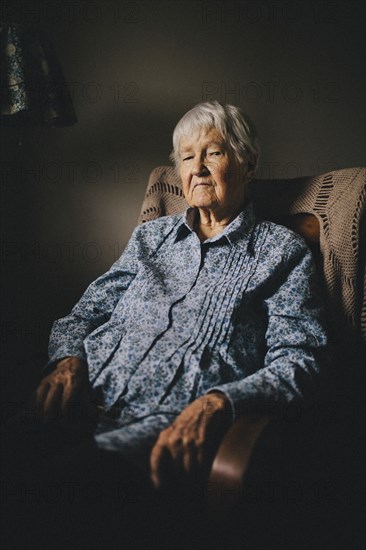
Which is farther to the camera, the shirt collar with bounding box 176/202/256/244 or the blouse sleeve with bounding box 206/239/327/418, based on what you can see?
the shirt collar with bounding box 176/202/256/244

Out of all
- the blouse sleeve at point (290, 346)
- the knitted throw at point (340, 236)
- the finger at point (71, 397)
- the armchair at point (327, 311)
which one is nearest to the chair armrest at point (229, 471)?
the armchair at point (327, 311)

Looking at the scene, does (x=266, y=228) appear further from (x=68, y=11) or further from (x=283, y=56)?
(x=68, y=11)

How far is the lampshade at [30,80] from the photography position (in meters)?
1.58

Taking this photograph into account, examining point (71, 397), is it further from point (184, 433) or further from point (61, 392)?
point (184, 433)

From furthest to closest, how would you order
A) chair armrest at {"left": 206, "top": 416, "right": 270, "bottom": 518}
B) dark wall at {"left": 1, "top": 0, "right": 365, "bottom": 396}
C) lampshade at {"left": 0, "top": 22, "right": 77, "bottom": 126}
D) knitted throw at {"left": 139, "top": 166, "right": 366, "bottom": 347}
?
dark wall at {"left": 1, "top": 0, "right": 365, "bottom": 396} → lampshade at {"left": 0, "top": 22, "right": 77, "bottom": 126} → knitted throw at {"left": 139, "top": 166, "right": 366, "bottom": 347} → chair armrest at {"left": 206, "top": 416, "right": 270, "bottom": 518}

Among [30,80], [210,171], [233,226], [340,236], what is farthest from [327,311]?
[30,80]

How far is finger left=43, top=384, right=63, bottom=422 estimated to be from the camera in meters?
1.09

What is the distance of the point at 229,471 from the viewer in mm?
793

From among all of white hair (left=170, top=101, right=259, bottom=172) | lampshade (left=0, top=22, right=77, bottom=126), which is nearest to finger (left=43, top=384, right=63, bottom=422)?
white hair (left=170, top=101, right=259, bottom=172)

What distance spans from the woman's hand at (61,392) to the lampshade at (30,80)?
3.06 feet

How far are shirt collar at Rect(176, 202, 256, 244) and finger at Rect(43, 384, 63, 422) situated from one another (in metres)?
0.55

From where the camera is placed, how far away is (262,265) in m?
1.24

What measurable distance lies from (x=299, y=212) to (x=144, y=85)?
104cm

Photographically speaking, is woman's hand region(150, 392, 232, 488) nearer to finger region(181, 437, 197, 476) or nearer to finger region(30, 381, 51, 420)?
finger region(181, 437, 197, 476)
